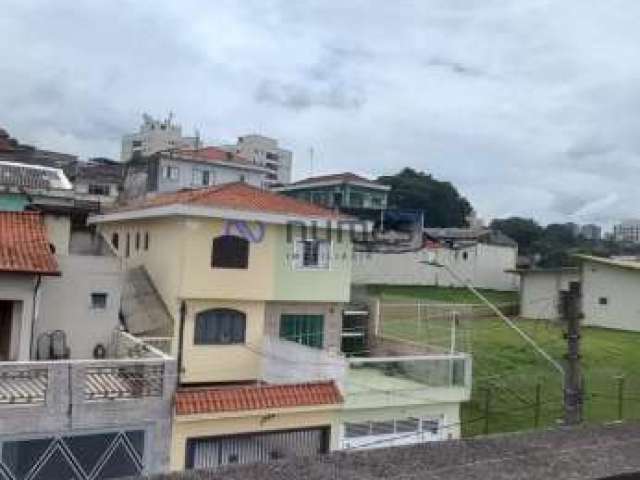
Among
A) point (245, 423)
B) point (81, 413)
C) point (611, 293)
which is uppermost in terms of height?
point (611, 293)

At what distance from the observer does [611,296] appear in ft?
114

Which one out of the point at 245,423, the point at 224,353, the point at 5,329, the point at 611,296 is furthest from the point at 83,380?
the point at 611,296

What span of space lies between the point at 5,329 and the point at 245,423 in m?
5.94

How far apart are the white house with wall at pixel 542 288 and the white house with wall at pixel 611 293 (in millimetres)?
1118

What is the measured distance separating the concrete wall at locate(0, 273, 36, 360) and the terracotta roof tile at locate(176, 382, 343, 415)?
12.6 feet

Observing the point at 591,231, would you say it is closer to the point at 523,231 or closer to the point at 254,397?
the point at 523,231

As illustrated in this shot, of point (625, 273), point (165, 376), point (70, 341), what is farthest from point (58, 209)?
point (625, 273)

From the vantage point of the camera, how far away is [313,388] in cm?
1778

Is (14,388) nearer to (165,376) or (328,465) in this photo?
(165,376)

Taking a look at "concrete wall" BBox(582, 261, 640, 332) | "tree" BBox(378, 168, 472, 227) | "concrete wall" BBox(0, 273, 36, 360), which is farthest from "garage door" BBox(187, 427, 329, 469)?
"tree" BBox(378, 168, 472, 227)

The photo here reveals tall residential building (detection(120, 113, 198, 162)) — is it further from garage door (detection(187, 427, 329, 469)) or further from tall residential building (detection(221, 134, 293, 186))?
garage door (detection(187, 427, 329, 469))

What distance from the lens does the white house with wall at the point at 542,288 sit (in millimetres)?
36844

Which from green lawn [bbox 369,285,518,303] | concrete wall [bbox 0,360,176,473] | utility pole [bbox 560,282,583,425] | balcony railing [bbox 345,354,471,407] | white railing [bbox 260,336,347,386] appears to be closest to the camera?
utility pole [bbox 560,282,583,425]

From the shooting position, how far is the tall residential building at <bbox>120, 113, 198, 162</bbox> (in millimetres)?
75731
